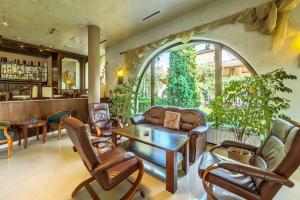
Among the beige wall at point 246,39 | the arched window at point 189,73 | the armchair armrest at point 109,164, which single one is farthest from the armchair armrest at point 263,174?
the arched window at point 189,73

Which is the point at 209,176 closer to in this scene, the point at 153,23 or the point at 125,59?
the point at 153,23

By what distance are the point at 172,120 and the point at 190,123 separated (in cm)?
43

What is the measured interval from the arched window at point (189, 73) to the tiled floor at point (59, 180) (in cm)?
205

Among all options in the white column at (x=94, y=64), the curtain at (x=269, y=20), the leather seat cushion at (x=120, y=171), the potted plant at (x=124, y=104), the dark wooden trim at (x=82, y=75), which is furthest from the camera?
the dark wooden trim at (x=82, y=75)

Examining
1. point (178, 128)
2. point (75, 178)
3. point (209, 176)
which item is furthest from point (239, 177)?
point (75, 178)

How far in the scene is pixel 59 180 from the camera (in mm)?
2248

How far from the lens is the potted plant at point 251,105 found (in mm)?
2232

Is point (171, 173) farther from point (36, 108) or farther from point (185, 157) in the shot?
point (36, 108)

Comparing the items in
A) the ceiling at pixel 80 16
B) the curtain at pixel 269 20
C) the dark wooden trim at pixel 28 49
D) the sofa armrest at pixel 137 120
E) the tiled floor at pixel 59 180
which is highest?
the ceiling at pixel 80 16

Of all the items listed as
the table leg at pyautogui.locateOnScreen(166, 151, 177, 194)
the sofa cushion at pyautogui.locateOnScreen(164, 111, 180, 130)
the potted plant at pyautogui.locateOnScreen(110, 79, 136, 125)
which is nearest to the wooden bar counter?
the potted plant at pyautogui.locateOnScreen(110, 79, 136, 125)

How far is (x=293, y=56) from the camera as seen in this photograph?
103 inches

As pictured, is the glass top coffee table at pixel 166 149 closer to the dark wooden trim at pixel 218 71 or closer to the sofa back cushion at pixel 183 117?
the sofa back cushion at pixel 183 117

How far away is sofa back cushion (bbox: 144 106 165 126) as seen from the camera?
3.90m

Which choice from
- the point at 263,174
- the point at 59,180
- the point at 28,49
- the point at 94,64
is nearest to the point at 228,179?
the point at 263,174
